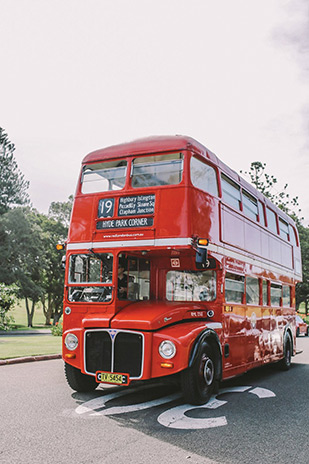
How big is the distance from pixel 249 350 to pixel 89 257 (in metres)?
4.22

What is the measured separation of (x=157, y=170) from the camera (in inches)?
323

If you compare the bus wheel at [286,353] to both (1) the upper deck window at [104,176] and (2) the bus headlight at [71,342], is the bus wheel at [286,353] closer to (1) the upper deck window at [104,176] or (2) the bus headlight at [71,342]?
(2) the bus headlight at [71,342]

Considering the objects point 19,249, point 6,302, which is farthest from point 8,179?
point 6,302

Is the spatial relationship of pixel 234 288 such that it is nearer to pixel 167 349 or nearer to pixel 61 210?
pixel 167 349

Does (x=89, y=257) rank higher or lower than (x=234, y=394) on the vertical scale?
higher

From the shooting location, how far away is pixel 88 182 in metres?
8.84

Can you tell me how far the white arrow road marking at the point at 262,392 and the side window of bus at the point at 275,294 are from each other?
138 inches

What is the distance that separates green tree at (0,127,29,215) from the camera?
4300 cm

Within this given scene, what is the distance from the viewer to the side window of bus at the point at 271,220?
12474mm

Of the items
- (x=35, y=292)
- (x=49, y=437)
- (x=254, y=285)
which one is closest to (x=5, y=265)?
(x=35, y=292)

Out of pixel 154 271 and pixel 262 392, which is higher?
pixel 154 271

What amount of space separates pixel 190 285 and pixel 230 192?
2.23m

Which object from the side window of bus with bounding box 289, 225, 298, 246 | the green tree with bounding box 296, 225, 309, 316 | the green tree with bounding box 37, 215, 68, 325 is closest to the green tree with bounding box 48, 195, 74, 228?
the green tree with bounding box 37, 215, 68, 325

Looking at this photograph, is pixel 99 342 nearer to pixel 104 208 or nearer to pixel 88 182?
pixel 104 208
